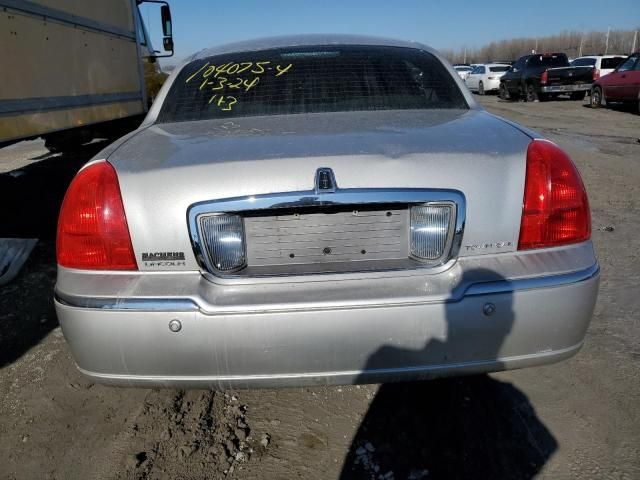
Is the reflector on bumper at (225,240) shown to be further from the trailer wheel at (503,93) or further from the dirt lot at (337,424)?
the trailer wheel at (503,93)

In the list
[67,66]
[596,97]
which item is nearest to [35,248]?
[67,66]

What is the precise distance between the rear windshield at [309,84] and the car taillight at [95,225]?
82 centimetres

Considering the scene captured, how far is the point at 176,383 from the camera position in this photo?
1.77 m

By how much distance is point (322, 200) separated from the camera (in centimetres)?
166

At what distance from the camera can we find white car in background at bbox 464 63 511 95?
25.4 m

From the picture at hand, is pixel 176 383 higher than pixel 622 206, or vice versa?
pixel 176 383

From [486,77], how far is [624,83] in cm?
1221

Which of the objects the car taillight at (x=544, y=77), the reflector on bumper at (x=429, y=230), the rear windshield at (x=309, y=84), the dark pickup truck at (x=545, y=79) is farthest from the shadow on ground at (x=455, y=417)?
the dark pickup truck at (x=545, y=79)

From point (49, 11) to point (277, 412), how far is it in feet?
12.8

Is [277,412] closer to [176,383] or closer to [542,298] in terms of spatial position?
[176,383]

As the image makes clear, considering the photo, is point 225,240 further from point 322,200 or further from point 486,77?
point 486,77

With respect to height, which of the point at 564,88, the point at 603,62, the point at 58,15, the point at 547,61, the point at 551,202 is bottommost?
the point at 564,88

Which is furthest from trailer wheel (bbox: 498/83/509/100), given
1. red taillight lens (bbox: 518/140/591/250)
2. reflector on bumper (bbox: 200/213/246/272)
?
reflector on bumper (bbox: 200/213/246/272)

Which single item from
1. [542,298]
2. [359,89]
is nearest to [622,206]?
[359,89]
